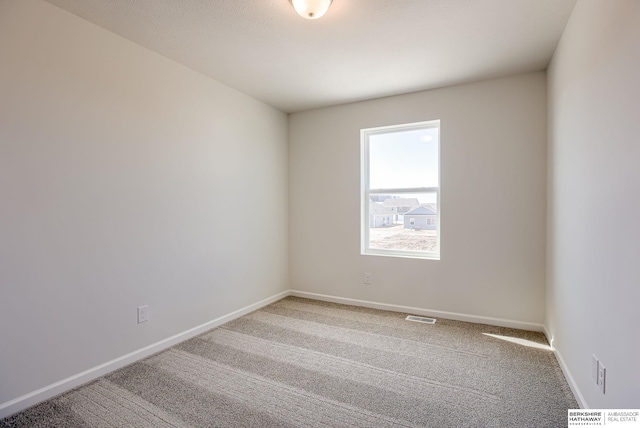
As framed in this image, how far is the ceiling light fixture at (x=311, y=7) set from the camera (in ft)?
6.16

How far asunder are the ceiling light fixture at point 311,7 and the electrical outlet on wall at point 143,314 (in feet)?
8.14

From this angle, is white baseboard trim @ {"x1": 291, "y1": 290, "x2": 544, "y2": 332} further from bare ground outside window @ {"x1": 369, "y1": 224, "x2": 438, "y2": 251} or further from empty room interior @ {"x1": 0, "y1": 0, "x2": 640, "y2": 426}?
bare ground outside window @ {"x1": 369, "y1": 224, "x2": 438, "y2": 251}

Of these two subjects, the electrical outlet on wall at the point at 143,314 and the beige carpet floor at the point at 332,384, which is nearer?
the beige carpet floor at the point at 332,384

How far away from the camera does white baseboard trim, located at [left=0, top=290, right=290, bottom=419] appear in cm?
184

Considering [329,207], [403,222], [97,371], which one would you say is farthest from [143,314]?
[403,222]

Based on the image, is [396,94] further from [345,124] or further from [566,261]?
[566,261]

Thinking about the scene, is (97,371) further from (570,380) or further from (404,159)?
(404,159)

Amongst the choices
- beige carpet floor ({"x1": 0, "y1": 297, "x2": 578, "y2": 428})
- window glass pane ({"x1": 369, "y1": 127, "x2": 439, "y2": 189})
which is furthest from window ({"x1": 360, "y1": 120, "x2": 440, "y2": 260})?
beige carpet floor ({"x1": 0, "y1": 297, "x2": 578, "y2": 428})

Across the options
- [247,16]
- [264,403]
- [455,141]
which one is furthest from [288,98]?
[264,403]

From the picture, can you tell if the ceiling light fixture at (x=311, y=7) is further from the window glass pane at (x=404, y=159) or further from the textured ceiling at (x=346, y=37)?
the window glass pane at (x=404, y=159)

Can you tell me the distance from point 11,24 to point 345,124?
2994 millimetres

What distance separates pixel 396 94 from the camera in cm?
361

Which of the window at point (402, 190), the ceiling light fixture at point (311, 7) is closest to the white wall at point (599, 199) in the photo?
the window at point (402, 190)

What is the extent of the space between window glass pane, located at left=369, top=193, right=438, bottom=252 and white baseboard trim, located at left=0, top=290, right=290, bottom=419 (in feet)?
6.43
